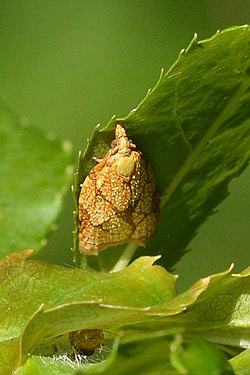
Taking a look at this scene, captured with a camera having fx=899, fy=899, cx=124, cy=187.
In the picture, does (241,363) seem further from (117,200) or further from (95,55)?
(95,55)

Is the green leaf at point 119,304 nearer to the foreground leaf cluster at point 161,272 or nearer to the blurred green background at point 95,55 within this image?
the foreground leaf cluster at point 161,272

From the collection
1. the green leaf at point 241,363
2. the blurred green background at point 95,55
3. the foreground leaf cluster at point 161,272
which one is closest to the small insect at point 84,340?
the foreground leaf cluster at point 161,272

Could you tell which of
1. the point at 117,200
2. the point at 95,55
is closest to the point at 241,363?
the point at 117,200

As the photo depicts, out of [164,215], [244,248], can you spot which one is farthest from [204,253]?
[164,215]

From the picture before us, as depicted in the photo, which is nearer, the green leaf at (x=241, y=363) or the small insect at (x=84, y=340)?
the green leaf at (x=241, y=363)

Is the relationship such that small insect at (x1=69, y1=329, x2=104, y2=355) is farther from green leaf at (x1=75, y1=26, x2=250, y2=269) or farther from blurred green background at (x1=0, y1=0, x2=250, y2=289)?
blurred green background at (x1=0, y1=0, x2=250, y2=289)

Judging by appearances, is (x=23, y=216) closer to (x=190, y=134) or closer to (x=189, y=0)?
(x=190, y=134)

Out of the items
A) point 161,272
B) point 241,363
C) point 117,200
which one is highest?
point 117,200

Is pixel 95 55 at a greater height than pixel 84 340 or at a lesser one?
lesser
